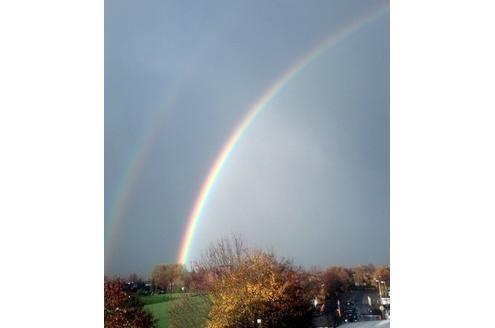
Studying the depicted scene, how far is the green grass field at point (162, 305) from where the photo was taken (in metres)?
5.12

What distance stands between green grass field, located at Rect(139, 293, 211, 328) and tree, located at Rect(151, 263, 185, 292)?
4.8 inches

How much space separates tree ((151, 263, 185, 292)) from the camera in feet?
16.5

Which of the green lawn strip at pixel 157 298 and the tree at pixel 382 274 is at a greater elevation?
the tree at pixel 382 274

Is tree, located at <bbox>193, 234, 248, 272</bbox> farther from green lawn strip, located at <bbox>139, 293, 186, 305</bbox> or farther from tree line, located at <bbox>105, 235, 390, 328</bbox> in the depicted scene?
green lawn strip, located at <bbox>139, 293, 186, 305</bbox>

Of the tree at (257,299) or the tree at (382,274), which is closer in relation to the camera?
the tree at (382,274)

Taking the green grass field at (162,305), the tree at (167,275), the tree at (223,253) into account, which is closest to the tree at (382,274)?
the tree at (223,253)

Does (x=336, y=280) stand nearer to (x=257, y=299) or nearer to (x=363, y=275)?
(x=363, y=275)

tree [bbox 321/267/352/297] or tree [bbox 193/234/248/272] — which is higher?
tree [bbox 193/234/248/272]

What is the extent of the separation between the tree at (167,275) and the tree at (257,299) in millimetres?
376

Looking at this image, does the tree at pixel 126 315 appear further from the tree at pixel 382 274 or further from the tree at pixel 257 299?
the tree at pixel 382 274

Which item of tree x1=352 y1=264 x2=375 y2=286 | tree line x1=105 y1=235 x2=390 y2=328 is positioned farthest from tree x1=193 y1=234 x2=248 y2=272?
tree x1=352 y1=264 x2=375 y2=286

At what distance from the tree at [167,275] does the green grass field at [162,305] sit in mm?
122

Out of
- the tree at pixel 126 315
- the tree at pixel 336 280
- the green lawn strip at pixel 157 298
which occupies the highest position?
the tree at pixel 336 280

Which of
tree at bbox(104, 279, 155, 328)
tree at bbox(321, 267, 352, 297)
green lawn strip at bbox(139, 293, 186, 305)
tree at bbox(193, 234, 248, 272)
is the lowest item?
tree at bbox(104, 279, 155, 328)
